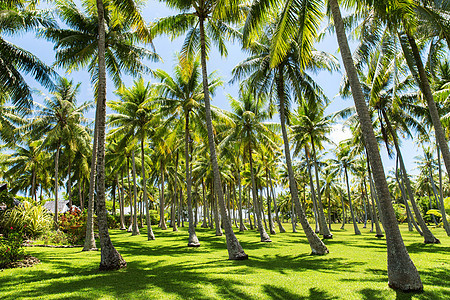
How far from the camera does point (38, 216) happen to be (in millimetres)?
14820

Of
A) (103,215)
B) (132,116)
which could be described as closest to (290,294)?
(103,215)

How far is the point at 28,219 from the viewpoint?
14.3 metres

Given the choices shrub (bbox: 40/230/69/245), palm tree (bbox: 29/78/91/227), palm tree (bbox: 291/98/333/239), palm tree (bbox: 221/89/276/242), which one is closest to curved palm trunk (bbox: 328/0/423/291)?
palm tree (bbox: 221/89/276/242)

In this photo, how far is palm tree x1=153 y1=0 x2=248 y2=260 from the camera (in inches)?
422

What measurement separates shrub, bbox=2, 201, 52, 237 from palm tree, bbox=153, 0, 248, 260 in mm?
10383

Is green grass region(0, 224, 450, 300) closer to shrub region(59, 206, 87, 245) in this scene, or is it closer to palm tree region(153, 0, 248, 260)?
palm tree region(153, 0, 248, 260)

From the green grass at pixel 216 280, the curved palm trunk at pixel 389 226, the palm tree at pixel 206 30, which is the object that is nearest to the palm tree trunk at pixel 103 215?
the green grass at pixel 216 280

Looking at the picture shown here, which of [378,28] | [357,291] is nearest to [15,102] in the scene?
[357,291]

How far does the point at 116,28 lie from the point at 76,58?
269 cm

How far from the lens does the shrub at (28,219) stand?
13.4 metres

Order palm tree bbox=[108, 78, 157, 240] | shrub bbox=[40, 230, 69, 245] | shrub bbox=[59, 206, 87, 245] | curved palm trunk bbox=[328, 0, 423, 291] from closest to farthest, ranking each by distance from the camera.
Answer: curved palm trunk bbox=[328, 0, 423, 291] < shrub bbox=[40, 230, 69, 245] < shrub bbox=[59, 206, 87, 245] < palm tree bbox=[108, 78, 157, 240]

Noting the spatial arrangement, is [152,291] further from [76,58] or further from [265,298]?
[76,58]

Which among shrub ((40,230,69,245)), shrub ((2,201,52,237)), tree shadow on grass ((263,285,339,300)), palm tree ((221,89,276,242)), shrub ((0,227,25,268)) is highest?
palm tree ((221,89,276,242))

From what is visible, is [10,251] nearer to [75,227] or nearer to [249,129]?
[75,227]
